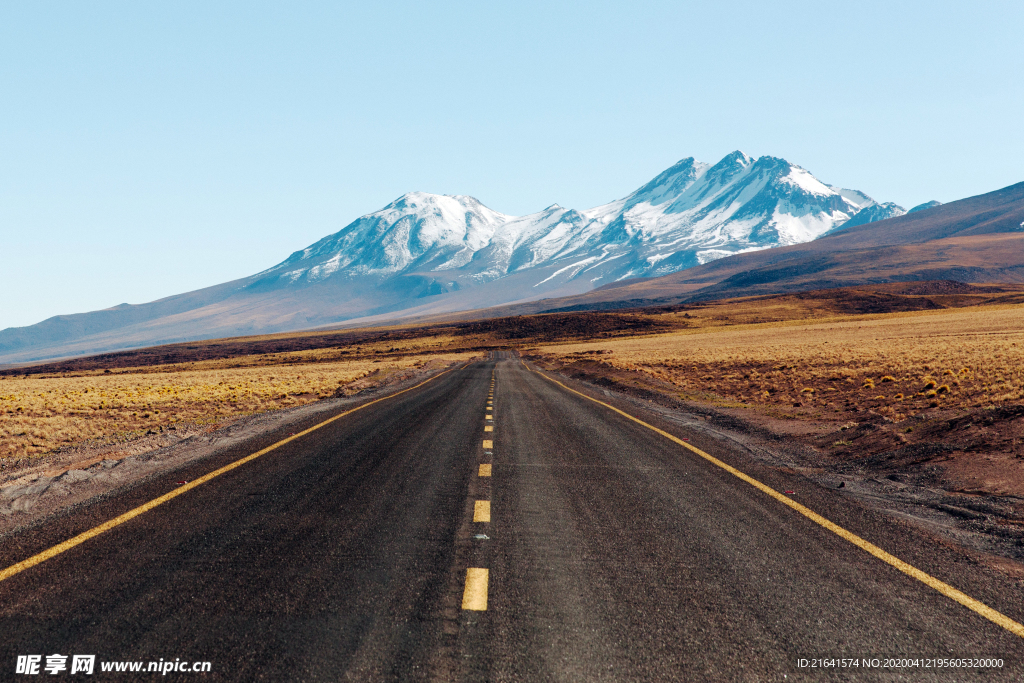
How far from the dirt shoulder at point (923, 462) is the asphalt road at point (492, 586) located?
663 millimetres

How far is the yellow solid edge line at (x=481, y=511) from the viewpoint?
6.89m

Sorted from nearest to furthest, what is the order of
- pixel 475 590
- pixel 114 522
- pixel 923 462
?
1. pixel 475 590
2. pixel 114 522
3. pixel 923 462

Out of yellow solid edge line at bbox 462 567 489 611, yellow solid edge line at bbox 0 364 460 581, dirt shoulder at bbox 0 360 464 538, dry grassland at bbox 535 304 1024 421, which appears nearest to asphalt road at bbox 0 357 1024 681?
yellow solid edge line at bbox 462 567 489 611

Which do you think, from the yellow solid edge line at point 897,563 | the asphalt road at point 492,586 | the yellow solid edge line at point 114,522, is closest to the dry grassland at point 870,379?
→ the yellow solid edge line at point 897,563

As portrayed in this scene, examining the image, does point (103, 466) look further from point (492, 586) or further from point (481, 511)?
point (492, 586)

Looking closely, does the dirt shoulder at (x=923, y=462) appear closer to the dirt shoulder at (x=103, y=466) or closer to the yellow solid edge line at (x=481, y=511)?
the yellow solid edge line at (x=481, y=511)

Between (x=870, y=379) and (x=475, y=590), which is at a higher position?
(x=475, y=590)

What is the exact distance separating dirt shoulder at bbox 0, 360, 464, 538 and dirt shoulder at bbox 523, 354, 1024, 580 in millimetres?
10309

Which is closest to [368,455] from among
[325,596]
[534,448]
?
[534,448]

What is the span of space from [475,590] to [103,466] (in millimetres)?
7943

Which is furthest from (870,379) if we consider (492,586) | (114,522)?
(114,522)

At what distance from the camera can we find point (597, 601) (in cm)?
474

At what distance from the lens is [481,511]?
7.18 metres

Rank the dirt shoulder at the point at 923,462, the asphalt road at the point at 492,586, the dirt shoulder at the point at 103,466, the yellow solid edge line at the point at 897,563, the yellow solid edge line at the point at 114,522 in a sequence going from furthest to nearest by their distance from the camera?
the dirt shoulder at the point at 103,466, the dirt shoulder at the point at 923,462, the yellow solid edge line at the point at 114,522, the yellow solid edge line at the point at 897,563, the asphalt road at the point at 492,586
